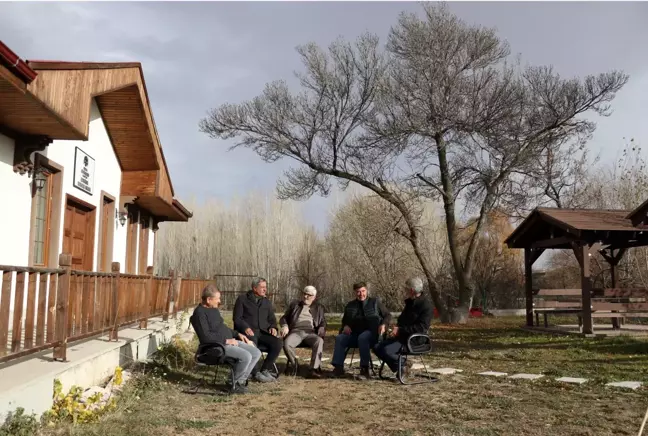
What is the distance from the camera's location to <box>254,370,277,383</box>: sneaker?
759 centimetres

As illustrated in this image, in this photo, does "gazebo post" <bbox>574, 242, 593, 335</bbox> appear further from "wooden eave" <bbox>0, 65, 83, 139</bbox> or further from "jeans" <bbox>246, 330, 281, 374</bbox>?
"wooden eave" <bbox>0, 65, 83, 139</bbox>

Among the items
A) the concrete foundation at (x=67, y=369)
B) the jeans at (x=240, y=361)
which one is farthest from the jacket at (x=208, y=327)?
the concrete foundation at (x=67, y=369)

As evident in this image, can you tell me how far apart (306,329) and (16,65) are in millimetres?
5032

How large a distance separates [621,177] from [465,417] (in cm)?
2242

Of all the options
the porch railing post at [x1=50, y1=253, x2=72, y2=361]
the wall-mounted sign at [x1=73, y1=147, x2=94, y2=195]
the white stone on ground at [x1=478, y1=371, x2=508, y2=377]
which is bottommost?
the white stone on ground at [x1=478, y1=371, x2=508, y2=377]

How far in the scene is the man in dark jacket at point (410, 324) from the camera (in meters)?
7.61

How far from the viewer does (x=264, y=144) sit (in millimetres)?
20281

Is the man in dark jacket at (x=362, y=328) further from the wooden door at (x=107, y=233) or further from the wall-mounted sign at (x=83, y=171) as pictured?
the wooden door at (x=107, y=233)

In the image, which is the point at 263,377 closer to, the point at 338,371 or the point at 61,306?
the point at 338,371

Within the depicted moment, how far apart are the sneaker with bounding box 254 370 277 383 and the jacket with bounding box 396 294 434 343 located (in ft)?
5.88

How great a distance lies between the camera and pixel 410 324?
7691 millimetres

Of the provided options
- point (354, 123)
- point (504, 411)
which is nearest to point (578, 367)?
point (504, 411)

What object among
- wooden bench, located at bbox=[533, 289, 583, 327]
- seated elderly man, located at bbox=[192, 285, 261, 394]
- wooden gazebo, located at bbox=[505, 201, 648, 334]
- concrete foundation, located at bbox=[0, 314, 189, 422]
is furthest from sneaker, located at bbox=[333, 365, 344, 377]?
wooden bench, located at bbox=[533, 289, 583, 327]

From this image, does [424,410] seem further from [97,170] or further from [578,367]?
[97,170]
